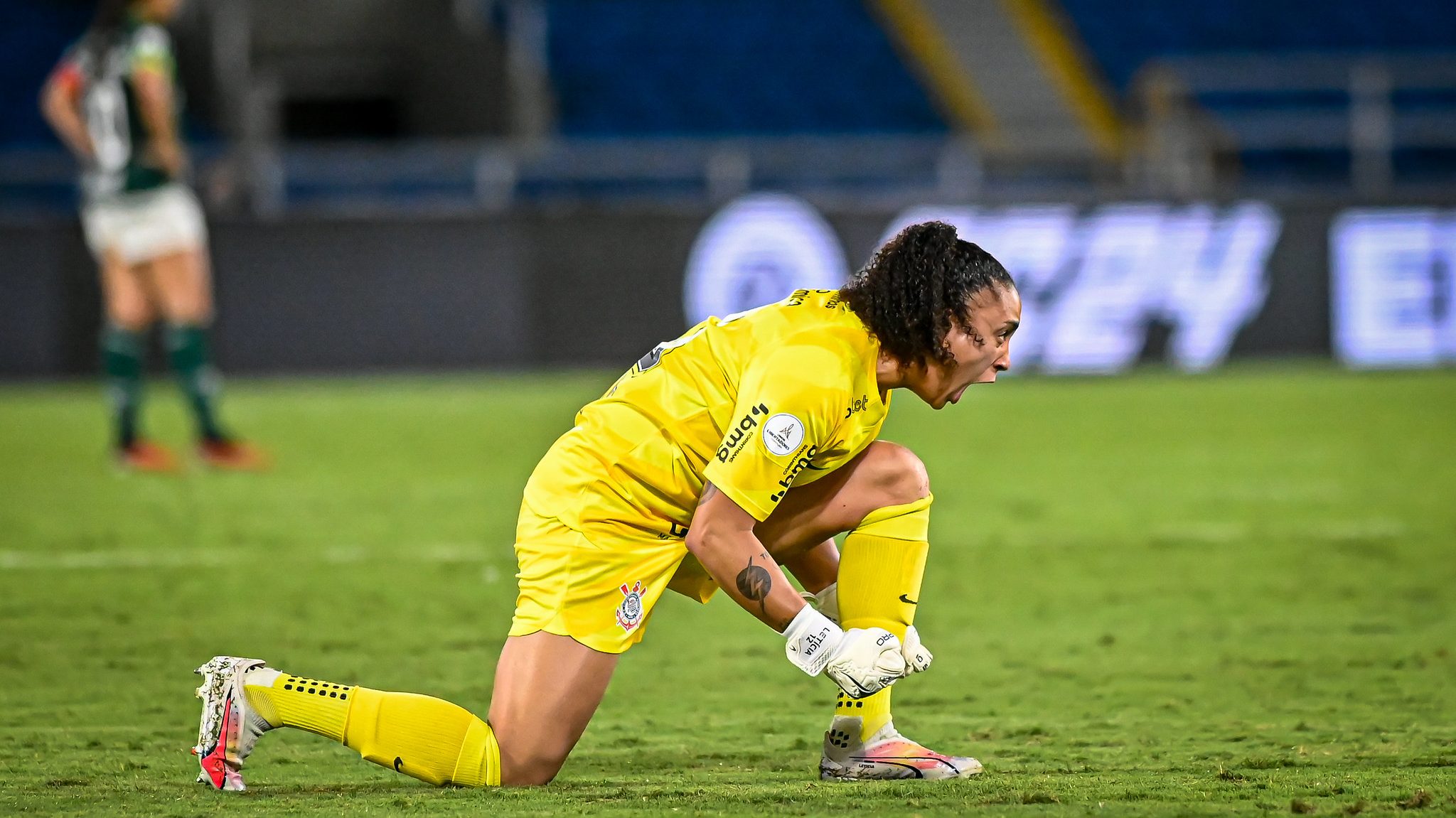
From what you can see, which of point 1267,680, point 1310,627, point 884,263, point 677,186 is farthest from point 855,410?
point 677,186

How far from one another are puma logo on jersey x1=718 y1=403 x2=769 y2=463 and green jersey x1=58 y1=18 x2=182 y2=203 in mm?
6643

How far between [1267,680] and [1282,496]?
153 inches

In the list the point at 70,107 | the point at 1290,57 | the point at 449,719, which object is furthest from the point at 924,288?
the point at 1290,57

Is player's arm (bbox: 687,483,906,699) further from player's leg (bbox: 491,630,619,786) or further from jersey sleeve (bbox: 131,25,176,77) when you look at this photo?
jersey sleeve (bbox: 131,25,176,77)

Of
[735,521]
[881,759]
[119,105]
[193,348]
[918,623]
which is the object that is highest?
[119,105]

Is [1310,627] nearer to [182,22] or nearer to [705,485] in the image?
[705,485]

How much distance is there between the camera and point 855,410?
3.59 meters

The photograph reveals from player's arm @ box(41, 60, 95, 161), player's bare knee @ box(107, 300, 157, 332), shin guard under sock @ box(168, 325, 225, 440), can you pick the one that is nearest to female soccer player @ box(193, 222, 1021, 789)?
shin guard under sock @ box(168, 325, 225, 440)

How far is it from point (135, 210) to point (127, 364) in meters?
0.80

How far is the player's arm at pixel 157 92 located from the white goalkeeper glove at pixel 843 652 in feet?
21.9

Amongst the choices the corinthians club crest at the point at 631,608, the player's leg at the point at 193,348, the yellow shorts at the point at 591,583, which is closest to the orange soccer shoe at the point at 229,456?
the player's leg at the point at 193,348

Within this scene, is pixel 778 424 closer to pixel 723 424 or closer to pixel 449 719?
pixel 723 424

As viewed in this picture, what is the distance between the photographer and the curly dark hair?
354 centimetres

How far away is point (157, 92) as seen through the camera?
923 centimetres
